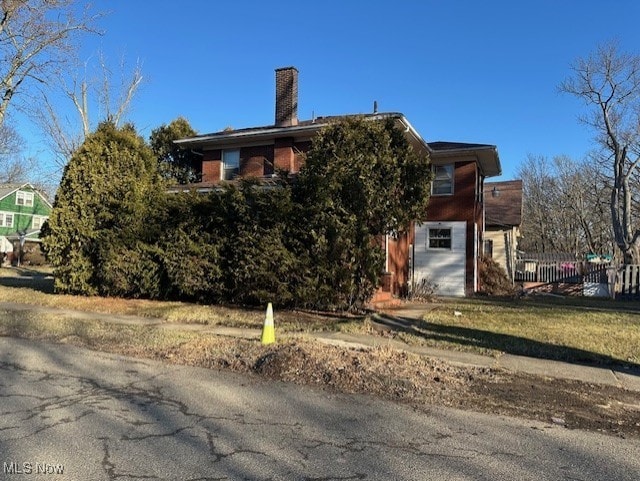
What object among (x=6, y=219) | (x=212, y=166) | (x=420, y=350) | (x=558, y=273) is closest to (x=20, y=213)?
(x=6, y=219)

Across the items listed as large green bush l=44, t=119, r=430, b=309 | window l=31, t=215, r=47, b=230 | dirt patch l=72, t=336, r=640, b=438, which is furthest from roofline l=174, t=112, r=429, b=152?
window l=31, t=215, r=47, b=230

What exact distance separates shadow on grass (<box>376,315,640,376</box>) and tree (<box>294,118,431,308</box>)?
1285mm

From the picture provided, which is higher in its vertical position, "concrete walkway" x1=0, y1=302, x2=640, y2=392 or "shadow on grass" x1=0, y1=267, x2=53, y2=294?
"shadow on grass" x1=0, y1=267, x2=53, y2=294

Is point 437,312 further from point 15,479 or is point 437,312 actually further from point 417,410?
point 15,479

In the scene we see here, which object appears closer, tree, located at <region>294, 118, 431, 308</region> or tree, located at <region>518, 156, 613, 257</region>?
tree, located at <region>294, 118, 431, 308</region>

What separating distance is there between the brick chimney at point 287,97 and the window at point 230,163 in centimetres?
224

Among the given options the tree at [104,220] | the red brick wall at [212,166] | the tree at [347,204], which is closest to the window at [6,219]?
the red brick wall at [212,166]

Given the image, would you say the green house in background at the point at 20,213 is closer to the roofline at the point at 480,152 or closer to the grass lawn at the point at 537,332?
the roofline at the point at 480,152

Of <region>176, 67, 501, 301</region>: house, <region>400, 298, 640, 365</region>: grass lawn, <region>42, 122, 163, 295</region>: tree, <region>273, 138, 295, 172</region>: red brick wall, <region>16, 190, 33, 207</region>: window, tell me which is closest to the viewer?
<region>400, 298, 640, 365</region>: grass lawn

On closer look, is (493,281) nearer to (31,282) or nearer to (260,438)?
(31,282)

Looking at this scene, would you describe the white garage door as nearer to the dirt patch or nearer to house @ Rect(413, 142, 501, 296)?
house @ Rect(413, 142, 501, 296)

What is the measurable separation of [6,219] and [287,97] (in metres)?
46.6

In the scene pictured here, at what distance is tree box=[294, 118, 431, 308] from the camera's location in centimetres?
1213

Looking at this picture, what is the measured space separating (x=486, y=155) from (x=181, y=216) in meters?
12.9
